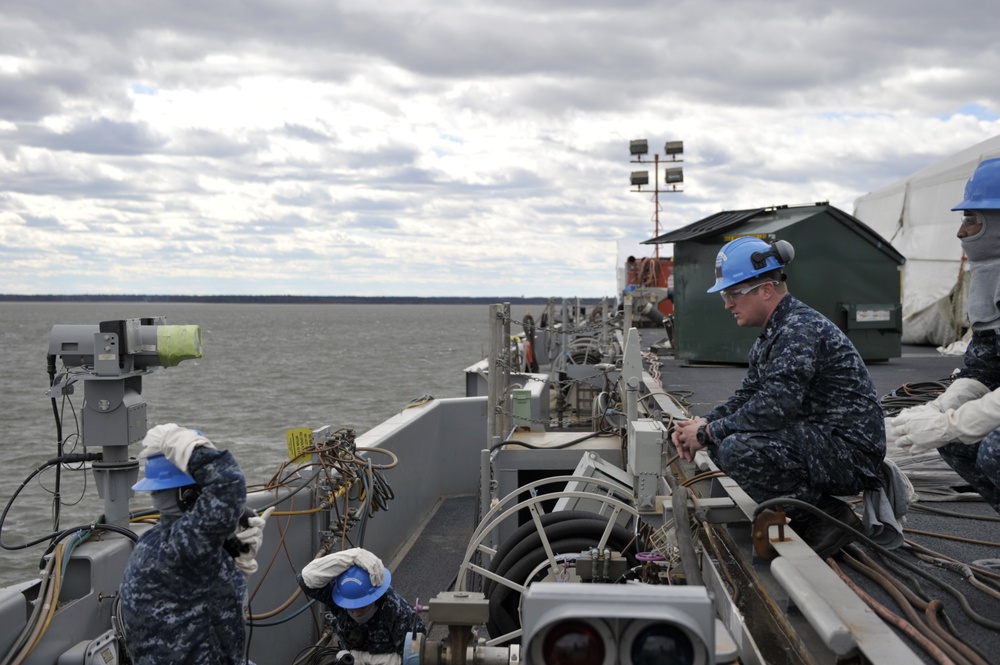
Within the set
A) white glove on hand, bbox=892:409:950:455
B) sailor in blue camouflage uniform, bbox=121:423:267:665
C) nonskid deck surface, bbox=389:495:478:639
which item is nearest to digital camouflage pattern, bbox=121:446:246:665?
sailor in blue camouflage uniform, bbox=121:423:267:665

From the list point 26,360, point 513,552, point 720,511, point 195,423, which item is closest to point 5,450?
point 195,423

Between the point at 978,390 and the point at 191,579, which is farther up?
the point at 978,390

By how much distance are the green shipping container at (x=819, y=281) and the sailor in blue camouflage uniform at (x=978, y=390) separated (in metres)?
10.5

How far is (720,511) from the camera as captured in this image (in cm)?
480

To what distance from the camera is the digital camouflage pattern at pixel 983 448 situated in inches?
138

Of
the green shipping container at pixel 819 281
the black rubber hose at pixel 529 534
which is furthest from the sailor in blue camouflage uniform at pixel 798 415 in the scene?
the green shipping container at pixel 819 281

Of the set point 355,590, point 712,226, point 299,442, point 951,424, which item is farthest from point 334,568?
point 712,226

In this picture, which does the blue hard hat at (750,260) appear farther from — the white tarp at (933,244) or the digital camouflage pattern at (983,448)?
the white tarp at (933,244)

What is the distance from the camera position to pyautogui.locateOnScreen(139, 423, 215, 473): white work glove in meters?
3.90

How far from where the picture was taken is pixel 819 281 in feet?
47.8

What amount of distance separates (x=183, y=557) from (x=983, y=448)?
323 cm

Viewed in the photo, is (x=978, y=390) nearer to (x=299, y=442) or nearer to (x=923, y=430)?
(x=923, y=430)

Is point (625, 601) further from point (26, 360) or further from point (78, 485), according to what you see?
point (26, 360)

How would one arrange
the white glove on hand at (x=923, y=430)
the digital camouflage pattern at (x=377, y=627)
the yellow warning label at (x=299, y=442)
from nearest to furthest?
1. the white glove on hand at (x=923, y=430)
2. the digital camouflage pattern at (x=377, y=627)
3. the yellow warning label at (x=299, y=442)
